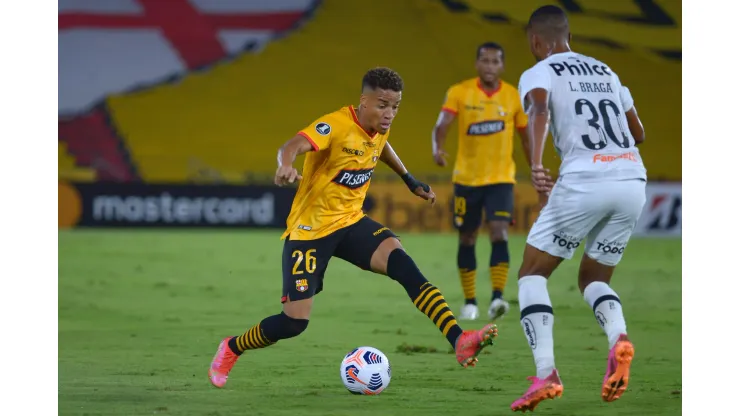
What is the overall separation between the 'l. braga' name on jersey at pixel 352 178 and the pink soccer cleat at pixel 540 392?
174 cm

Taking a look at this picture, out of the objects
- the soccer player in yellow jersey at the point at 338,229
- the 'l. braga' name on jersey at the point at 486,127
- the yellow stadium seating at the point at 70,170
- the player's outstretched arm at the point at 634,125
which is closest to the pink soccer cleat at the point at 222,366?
the soccer player in yellow jersey at the point at 338,229

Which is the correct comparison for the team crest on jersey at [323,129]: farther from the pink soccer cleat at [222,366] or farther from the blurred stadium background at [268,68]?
the blurred stadium background at [268,68]

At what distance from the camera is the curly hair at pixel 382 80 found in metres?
6.16

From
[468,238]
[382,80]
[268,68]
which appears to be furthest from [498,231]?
[268,68]

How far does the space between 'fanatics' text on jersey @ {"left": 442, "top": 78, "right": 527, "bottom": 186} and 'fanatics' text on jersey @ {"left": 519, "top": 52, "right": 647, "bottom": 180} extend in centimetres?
419

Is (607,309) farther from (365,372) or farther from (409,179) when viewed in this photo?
(409,179)

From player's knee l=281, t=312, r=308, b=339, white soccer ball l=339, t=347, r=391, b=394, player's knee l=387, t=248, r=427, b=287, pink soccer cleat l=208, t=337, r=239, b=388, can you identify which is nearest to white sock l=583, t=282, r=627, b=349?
player's knee l=387, t=248, r=427, b=287

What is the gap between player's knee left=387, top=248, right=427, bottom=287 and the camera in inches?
244

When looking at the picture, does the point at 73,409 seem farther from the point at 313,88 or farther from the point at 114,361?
the point at 313,88

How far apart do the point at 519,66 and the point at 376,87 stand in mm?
19926

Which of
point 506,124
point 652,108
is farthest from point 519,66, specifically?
point 506,124

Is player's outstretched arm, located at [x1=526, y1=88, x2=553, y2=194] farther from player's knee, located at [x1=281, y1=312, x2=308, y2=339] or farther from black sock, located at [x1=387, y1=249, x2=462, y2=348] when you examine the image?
player's knee, located at [x1=281, y1=312, x2=308, y2=339]

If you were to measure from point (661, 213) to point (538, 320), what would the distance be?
14.4 m

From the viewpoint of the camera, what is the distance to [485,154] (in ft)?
32.2
